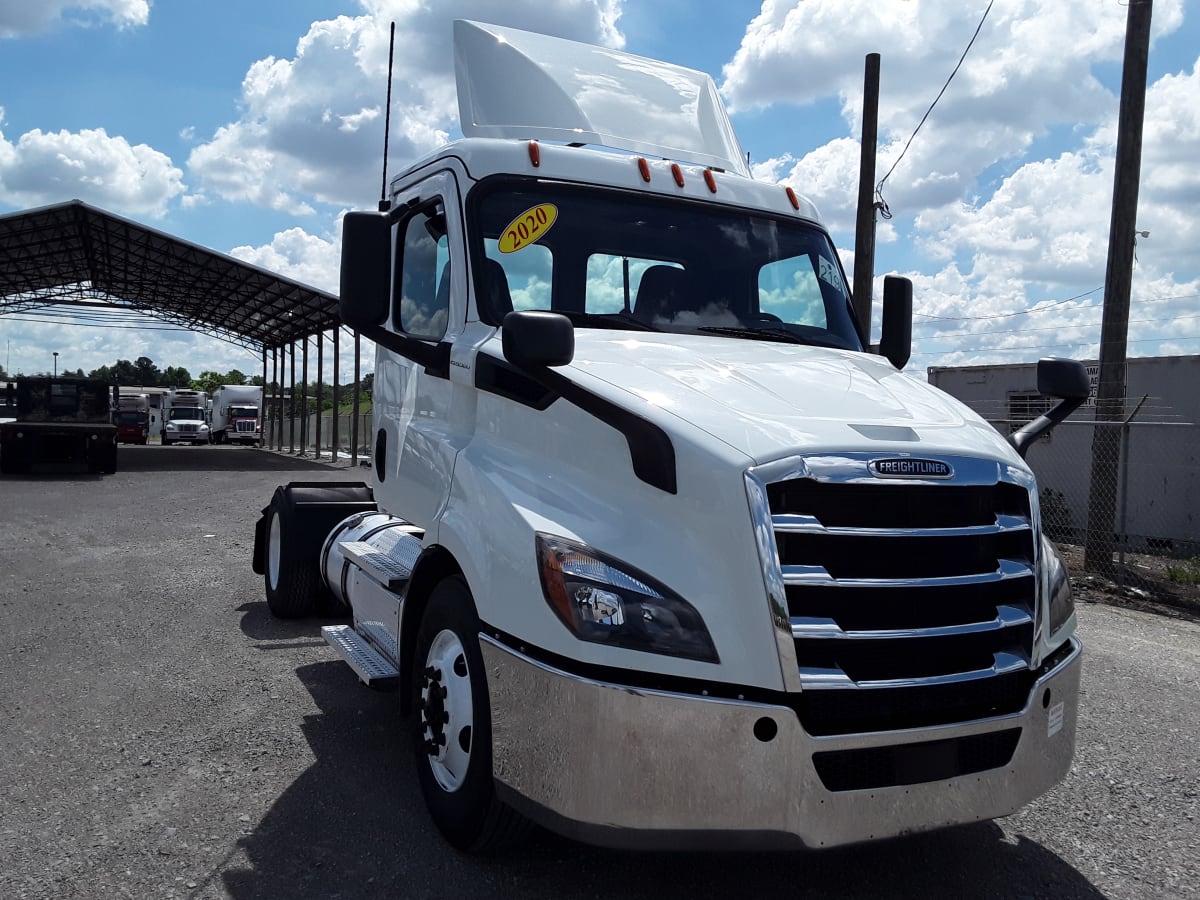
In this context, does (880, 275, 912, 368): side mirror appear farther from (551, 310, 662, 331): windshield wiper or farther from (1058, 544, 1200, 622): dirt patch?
(1058, 544, 1200, 622): dirt patch

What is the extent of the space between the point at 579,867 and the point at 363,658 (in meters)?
1.76

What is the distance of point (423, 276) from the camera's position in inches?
197

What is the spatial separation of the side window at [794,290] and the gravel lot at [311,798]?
2.33 metres

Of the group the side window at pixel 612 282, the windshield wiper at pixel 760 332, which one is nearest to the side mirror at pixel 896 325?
the windshield wiper at pixel 760 332

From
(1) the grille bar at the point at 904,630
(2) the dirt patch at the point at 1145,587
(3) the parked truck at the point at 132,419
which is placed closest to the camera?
(1) the grille bar at the point at 904,630

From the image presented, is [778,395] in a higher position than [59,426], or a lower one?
higher

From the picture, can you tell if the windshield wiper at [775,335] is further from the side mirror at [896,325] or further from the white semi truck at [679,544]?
the side mirror at [896,325]

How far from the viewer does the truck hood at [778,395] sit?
335 centimetres

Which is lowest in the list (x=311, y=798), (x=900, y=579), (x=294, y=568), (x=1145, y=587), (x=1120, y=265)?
(x=1145, y=587)

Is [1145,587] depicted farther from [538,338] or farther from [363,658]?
[538,338]

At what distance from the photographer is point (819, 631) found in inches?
122

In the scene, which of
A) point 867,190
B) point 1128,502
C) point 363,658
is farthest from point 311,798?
point 1128,502

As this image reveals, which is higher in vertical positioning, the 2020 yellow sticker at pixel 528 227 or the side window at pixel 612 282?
the 2020 yellow sticker at pixel 528 227

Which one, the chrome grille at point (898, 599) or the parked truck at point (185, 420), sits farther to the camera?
Answer: the parked truck at point (185, 420)
